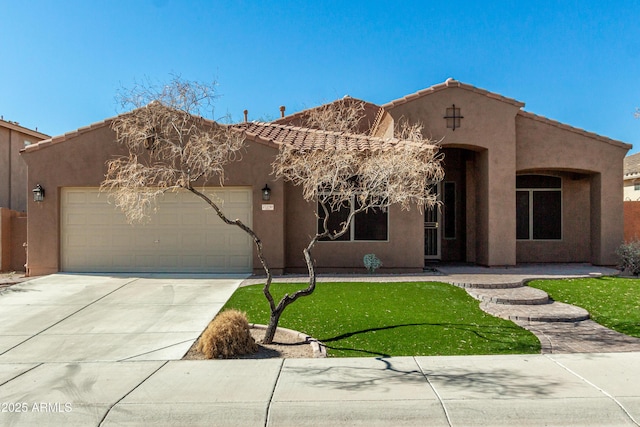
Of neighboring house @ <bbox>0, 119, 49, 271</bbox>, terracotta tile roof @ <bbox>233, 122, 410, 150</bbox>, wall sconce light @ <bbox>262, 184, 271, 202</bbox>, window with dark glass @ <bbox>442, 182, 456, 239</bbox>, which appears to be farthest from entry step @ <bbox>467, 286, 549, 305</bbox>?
neighboring house @ <bbox>0, 119, 49, 271</bbox>

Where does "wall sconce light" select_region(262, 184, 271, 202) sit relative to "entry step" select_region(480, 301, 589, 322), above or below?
above

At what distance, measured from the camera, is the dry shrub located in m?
6.65

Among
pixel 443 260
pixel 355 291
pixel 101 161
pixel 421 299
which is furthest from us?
pixel 443 260

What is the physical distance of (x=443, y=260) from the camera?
53.4 ft

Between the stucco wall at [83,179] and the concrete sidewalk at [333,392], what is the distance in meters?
6.70

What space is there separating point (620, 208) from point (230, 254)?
12.1 meters

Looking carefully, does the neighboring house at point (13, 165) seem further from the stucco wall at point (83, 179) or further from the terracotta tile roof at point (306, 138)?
the terracotta tile roof at point (306, 138)

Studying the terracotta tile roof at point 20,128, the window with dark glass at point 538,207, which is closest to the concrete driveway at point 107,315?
the window with dark glass at point 538,207

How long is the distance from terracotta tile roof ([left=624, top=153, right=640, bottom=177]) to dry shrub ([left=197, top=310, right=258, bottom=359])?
25.0 m

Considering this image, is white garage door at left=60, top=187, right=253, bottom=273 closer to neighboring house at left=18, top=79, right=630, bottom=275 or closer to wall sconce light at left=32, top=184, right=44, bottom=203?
neighboring house at left=18, top=79, right=630, bottom=275

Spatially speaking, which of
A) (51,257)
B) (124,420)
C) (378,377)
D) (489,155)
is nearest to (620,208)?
(489,155)

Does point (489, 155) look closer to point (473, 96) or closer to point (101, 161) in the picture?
point (473, 96)

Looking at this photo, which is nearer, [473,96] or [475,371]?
[475,371]

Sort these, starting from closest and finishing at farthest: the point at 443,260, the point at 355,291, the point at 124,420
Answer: the point at 124,420
the point at 355,291
the point at 443,260
